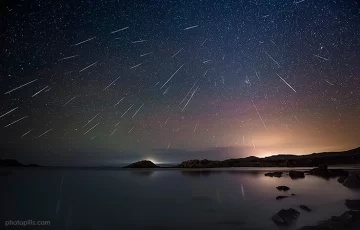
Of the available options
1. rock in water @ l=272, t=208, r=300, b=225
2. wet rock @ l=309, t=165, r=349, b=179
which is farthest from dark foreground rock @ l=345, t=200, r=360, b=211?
wet rock @ l=309, t=165, r=349, b=179

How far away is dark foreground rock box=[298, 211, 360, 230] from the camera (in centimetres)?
1464

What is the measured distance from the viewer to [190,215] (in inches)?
955

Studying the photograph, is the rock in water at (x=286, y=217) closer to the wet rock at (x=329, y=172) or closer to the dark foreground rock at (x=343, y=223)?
the dark foreground rock at (x=343, y=223)

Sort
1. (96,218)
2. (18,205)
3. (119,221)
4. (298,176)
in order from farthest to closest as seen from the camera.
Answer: (298,176) → (18,205) → (96,218) → (119,221)

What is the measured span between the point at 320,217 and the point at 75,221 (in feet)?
73.6

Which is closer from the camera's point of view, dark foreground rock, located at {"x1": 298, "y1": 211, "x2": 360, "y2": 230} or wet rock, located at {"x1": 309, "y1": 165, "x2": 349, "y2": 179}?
dark foreground rock, located at {"x1": 298, "y1": 211, "x2": 360, "y2": 230}

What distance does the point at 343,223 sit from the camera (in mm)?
16031

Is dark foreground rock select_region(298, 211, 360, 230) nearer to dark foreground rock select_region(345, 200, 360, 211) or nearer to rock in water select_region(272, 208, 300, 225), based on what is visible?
rock in water select_region(272, 208, 300, 225)

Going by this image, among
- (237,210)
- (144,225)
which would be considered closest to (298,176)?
(237,210)

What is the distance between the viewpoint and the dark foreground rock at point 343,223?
48.0ft

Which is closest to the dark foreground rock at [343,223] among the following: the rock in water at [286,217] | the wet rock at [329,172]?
the rock in water at [286,217]

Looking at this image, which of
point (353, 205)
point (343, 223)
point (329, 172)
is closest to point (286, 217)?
point (343, 223)

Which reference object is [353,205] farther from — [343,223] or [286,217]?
[286,217]

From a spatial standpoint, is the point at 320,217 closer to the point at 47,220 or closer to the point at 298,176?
the point at 47,220
